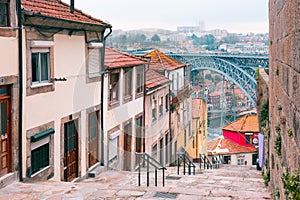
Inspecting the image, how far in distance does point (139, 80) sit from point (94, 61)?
13.8ft

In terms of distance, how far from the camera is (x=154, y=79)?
17.3 meters

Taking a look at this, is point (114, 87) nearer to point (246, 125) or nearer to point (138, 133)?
point (138, 133)

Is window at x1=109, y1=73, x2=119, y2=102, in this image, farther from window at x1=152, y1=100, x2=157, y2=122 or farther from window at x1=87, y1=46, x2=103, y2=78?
window at x1=152, y1=100, x2=157, y2=122

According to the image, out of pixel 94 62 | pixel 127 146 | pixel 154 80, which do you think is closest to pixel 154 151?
pixel 154 80

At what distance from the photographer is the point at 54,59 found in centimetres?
875

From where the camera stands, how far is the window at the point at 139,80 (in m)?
14.6

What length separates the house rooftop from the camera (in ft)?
52.9

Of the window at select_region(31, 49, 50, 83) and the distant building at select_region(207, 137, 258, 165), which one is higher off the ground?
the window at select_region(31, 49, 50, 83)

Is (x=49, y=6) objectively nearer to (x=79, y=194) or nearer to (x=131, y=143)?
(x=79, y=194)

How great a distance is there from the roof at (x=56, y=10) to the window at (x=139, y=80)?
3550 mm

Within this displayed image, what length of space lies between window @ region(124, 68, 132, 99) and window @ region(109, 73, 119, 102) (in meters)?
0.72

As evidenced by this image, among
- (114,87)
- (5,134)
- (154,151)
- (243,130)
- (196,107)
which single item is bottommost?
(243,130)

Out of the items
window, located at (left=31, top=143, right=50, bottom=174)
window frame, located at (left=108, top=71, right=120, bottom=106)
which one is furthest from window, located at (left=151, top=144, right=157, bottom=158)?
window, located at (left=31, top=143, right=50, bottom=174)

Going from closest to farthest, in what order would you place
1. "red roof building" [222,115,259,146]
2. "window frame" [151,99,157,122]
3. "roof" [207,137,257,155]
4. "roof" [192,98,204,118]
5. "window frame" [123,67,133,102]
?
"window frame" [123,67,133,102] < "window frame" [151,99,157,122] < "roof" [192,98,204,118] < "red roof building" [222,115,259,146] < "roof" [207,137,257,155]
